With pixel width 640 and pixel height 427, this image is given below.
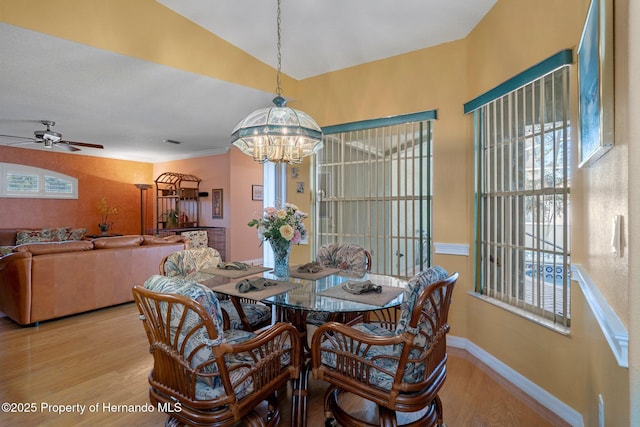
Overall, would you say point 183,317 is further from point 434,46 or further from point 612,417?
point 434,46

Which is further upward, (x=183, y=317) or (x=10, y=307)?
(x=183, y=317)

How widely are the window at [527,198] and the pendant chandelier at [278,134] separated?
149cm

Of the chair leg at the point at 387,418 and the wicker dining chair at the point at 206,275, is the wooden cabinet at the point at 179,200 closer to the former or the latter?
the wicker dining chair at the point at 206,275

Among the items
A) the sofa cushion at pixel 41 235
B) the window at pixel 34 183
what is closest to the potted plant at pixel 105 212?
the window at pixel 34 183

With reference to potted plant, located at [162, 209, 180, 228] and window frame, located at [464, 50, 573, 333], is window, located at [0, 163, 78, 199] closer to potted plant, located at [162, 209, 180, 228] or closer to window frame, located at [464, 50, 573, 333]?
Answer: potted plant, located at [162, 209, 180, 228]

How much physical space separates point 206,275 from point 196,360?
→ 1.24 meters

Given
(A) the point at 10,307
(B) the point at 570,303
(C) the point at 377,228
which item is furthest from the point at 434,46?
(A) the point at 10,307

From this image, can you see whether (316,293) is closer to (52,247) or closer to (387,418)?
(387,418)

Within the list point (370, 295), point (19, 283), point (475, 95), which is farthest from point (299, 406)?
point (19, 283)

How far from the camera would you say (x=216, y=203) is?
739cm

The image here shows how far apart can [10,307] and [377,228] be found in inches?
166

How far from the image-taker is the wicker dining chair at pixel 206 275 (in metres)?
2.39

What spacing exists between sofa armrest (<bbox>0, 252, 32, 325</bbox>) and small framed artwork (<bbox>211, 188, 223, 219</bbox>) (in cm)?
399

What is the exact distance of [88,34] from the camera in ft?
8.21
